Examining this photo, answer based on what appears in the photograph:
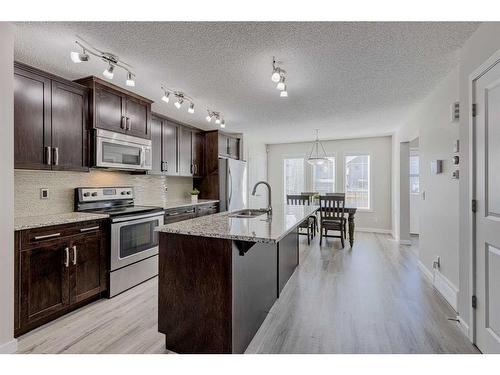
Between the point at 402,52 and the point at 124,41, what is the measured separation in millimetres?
2338

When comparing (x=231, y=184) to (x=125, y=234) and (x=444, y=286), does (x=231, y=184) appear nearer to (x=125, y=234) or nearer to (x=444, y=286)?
(x=125, y=234)

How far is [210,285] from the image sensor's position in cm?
165

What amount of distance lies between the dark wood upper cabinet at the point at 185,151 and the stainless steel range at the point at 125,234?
1172 millimetres

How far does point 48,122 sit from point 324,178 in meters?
5.83

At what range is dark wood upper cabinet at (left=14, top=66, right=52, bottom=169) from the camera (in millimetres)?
2172

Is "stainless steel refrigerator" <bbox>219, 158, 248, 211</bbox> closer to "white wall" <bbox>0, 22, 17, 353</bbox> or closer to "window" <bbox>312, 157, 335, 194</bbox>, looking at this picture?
"window" <bbox>312, 157, 335, 194</bbox>

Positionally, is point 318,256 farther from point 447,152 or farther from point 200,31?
point 200,31

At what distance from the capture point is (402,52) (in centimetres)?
221

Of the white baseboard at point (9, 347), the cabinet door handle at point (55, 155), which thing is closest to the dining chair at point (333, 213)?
the cabinet door handle at point (55, 155)

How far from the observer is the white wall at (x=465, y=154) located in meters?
1.92

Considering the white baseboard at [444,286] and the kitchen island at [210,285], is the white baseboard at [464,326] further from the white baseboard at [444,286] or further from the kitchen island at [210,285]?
the kitchen island at [210,285]

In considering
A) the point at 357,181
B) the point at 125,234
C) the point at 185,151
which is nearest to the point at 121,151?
the point at 125,234

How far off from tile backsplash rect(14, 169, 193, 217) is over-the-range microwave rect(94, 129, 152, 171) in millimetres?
412
